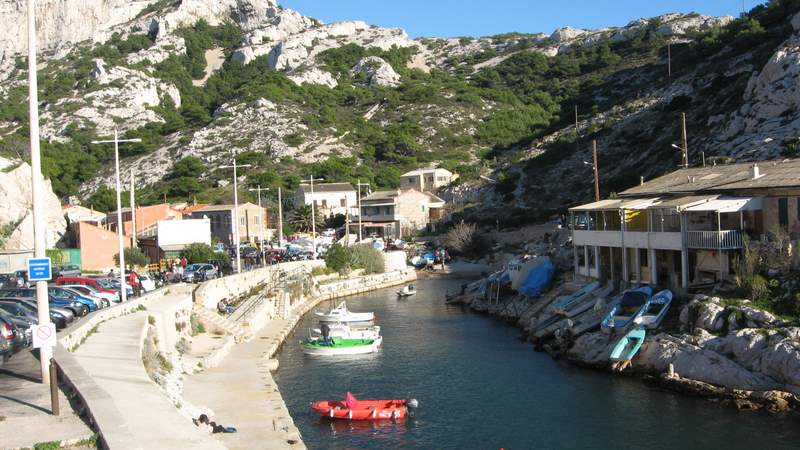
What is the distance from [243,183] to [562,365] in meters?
90.8

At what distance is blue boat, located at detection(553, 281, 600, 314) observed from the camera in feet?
129

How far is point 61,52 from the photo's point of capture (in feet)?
613

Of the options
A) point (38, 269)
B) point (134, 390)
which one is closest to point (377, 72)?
point (134, 390)

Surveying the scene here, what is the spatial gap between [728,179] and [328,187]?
78369mm

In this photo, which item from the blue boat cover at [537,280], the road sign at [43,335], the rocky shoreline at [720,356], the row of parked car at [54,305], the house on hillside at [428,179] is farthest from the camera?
the house on hillside at [428,179]

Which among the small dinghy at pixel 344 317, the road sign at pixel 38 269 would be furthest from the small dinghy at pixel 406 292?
the road sign at pixel 38 269

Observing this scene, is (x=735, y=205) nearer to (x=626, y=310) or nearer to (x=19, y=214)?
(x=626, y=310)

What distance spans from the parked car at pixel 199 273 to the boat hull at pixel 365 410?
28.1 meters

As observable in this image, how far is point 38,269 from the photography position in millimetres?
15188

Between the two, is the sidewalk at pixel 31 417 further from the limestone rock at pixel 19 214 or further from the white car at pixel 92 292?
the limestone rock at pixel 19 214

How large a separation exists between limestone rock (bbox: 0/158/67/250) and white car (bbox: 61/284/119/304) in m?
24.9

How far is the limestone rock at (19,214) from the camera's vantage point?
61.8 m

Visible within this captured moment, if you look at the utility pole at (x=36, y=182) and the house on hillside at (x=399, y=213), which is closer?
the utility pole at (x=36, y=182)

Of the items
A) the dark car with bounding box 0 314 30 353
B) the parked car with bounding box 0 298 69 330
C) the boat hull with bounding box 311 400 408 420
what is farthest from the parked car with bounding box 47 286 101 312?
the boat hull with bounding box 311 400 408 420
